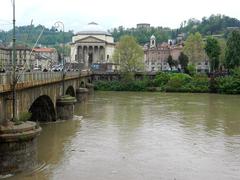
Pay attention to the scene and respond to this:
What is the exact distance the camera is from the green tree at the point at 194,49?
127m

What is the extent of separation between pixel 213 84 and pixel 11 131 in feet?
276

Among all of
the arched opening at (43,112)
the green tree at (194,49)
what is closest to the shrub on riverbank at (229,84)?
the green tree at (194,49)

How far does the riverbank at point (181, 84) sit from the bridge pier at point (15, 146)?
7978cm

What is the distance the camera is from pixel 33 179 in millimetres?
24344

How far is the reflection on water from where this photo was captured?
26.6 meters

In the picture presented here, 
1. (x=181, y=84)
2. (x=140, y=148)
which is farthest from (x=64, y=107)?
(x=181, y=84)

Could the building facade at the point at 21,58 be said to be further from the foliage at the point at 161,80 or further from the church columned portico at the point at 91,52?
the church columned portico at the point at 91,52

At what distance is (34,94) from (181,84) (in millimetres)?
73787

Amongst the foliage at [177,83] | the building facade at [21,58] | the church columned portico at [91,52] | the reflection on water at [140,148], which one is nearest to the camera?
the reflection on water at [140,148]

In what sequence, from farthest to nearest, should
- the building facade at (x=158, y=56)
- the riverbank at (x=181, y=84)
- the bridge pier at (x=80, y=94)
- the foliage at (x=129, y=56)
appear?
the building facade at (x=158, y=56)
the foliage at (x=129, y=56)
the riverbank at (x=181, y=84)
the bridge pier at (x=80, y=94)

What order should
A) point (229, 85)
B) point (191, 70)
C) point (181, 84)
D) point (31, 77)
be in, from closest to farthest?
point (31, 77), point (229, 85), point (181, 84), point (191, 70)

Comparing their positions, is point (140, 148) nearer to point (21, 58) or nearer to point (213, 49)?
point (21, 58)

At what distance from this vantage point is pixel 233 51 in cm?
10800

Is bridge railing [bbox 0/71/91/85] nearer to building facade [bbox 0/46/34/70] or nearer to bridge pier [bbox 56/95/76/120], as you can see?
building facade [bbox 0/46/34/70]
